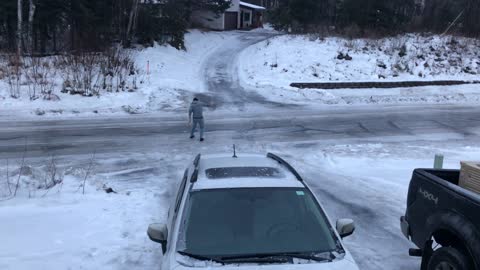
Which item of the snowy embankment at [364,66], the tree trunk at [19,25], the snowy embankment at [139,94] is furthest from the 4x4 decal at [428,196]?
the tree trunk at [19,25]

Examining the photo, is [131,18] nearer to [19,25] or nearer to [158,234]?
[19,25]

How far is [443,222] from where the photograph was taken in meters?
5.42

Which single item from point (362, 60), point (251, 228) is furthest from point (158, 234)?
point (362, 60)

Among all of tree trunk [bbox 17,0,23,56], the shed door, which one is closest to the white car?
tree trunk [bbox 17,0,23,56]

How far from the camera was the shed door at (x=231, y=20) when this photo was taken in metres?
59.2

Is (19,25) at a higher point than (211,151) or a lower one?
higher

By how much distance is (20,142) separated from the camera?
47.7ft

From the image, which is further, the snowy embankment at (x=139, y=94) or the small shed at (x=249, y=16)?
the small shed at (x=249, y=16)

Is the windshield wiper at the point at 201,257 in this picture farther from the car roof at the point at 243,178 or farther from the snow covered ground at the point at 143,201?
the snow covered ground at the point at 143,201

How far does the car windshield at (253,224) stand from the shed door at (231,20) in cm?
5552

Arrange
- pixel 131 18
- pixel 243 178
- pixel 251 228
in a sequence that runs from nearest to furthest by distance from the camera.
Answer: pixel 251 228, pixel 243 178, pixel 131 18

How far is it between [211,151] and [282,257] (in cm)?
995

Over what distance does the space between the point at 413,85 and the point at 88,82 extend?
56.7 feet

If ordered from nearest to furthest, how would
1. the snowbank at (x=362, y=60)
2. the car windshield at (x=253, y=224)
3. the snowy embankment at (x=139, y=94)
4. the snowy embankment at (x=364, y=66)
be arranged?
the car windshield at (x=253, y=224), the snowy embankment at (x=139, y=94), the snowy embankment at (x=364, y=66), the snowbank at (x=362, y=60)
